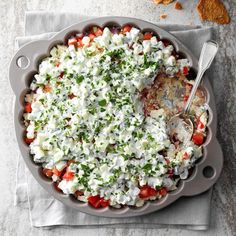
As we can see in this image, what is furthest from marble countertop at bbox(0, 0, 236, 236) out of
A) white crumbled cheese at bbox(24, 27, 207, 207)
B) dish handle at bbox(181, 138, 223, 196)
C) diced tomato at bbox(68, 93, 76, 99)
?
diced tomato at bbox(68, 93, 76, 99)

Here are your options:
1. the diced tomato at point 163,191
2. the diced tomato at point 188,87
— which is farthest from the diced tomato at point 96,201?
the diced tomato at point 188,87

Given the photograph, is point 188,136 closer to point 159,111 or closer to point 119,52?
point 159,111

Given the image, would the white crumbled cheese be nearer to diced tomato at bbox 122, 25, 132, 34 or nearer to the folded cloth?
diced tomato at bbox 122, 25, 132, 34

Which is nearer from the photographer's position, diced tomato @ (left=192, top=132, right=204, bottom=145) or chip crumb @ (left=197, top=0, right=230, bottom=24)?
diced tomato @ (left=192, top=132, right=204, bottom=145)

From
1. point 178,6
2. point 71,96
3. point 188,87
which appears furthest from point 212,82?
point 71,96

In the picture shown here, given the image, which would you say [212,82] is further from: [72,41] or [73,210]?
[73,210]
